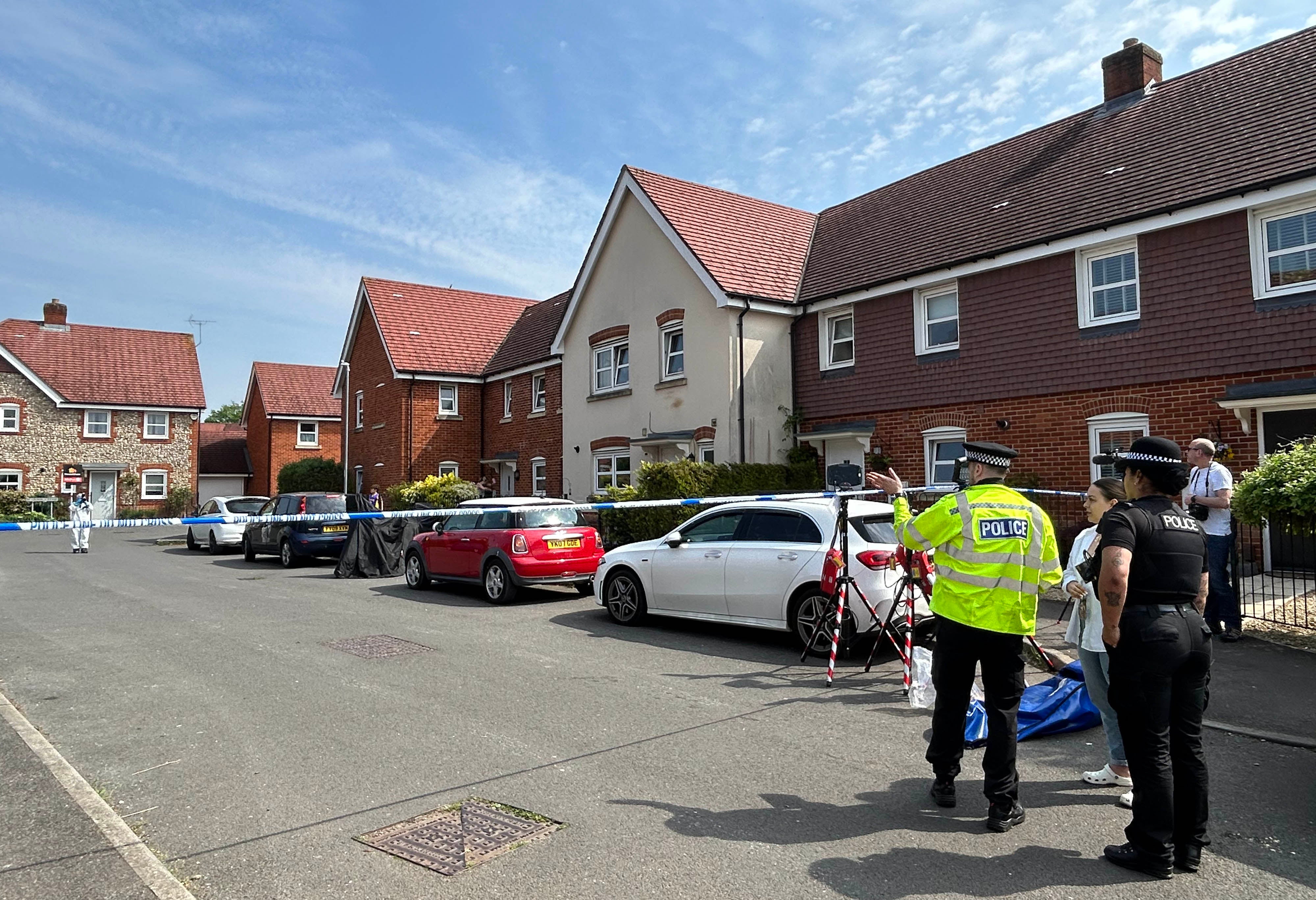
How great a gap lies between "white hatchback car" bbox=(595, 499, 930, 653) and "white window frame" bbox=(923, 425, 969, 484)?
24.6 ft

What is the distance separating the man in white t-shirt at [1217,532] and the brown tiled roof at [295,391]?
1638 inches

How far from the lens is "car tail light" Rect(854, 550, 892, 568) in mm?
8242

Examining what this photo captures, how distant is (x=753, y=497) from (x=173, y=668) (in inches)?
227

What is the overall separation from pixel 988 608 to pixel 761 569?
4.45 meters

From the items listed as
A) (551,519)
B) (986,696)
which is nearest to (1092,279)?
(551,519)

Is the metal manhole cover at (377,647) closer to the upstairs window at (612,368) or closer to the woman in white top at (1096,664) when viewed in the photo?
the woman in white top at (1096,664)

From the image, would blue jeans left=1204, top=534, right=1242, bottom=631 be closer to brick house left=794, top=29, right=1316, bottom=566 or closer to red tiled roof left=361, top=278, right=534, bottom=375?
brick house left=794, top=29, right=1316, bottom=566

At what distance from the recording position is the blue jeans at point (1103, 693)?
4.95 metres

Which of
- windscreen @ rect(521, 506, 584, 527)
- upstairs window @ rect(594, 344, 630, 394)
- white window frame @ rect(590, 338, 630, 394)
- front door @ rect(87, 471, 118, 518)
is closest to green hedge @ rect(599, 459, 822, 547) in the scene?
windscreen @ rect(521, 506, 584, 527)

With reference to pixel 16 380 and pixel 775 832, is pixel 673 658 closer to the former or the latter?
pixel 775 832

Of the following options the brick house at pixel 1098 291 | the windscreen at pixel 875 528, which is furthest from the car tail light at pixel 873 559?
the brick house at pixel 1098 291

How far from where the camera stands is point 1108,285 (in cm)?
1399

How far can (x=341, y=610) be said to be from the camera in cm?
1191

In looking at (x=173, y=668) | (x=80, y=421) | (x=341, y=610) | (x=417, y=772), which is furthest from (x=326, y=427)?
(x=417, y=772)
